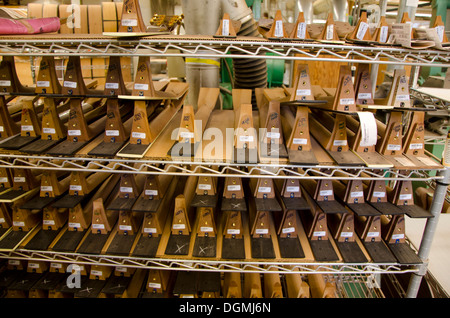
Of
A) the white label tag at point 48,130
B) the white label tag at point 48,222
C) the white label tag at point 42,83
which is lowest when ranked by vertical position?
the white label tag at point 48,222

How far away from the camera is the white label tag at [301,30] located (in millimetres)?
1416

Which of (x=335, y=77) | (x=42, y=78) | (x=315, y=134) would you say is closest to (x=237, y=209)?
(x=315, y=134)

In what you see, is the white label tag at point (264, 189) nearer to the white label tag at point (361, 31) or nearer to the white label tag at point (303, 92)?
the white label tag at point (303, 92)

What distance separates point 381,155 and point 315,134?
0.40 meters

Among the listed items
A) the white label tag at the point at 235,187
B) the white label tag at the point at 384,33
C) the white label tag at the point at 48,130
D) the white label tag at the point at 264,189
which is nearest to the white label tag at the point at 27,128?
the white label tag at the point at 48,130

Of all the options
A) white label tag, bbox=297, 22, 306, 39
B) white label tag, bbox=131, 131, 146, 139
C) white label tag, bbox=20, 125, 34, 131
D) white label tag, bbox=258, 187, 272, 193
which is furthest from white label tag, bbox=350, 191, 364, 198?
white label tag, bbox=20, 125, 34, 131

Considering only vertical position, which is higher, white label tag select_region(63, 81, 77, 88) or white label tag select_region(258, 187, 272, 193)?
white label tag select_region(63, 81, 77, 88)

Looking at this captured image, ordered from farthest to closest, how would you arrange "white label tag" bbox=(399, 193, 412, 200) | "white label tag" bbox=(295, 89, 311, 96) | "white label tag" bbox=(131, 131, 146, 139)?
"white label tag" bbox=(399, 193, 412, 200)
"white label tag" bbox=(131, 131, 146, 139)
"white label tag" bbox=(295, 89, 311, 96)

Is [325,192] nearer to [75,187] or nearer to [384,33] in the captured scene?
[384,33]

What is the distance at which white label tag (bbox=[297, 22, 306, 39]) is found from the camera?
1.42m

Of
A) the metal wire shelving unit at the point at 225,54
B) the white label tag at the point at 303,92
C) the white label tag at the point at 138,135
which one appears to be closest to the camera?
the metal wire shelving unit at the point at 225,54

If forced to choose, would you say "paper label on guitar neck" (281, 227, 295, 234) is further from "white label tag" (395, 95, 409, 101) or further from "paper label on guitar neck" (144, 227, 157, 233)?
"white label tag" (395, 95, 409, 101)

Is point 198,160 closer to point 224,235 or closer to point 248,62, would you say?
point 224,235

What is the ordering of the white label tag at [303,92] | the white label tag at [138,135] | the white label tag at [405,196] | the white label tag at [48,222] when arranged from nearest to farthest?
the white label tag at [303,92]
the white label tag at [138,135]
the white label tag at [405,196]
the white label tag at [48,222]
